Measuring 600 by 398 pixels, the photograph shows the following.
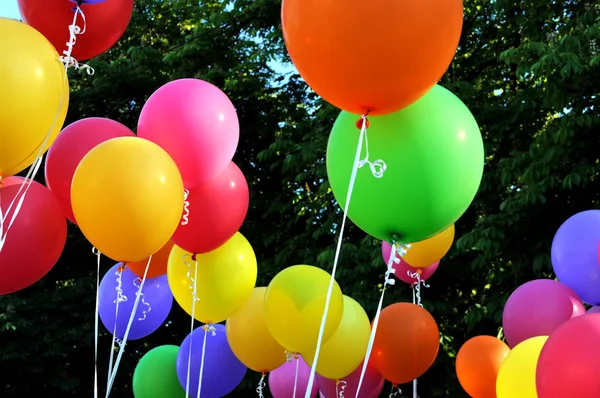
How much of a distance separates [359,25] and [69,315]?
6980 millimetres

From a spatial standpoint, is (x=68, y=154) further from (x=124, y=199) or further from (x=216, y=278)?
(x=216, y=278)

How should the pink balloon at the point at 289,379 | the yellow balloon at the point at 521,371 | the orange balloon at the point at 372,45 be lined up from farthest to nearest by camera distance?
the pink balloon at the point at 289,379 → the yellow balloon at the point at 521,371 → the orange balloon at the point at 372,45

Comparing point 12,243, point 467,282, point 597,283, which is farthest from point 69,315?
point 597,283

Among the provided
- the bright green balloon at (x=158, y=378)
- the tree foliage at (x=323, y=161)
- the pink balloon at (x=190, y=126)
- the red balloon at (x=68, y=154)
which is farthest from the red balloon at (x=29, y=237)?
the tree foliage at (x=323, y=161)

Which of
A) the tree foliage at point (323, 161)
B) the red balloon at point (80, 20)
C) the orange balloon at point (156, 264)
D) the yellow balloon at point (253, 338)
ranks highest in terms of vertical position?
the red balloon at point (80, 20)

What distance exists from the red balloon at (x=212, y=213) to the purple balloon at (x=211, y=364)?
3.54 ft

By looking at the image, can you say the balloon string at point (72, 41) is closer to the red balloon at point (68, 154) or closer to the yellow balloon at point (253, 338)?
the red balloon at point (68, 154)

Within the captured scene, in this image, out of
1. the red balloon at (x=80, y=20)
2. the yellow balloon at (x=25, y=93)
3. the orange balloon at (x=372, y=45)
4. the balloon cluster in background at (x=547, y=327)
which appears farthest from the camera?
the red balloon at (x=80, y=20)

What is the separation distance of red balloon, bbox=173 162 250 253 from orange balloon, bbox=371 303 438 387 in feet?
3.78

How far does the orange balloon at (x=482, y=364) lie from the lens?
4.22 m

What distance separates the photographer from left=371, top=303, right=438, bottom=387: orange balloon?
436cm

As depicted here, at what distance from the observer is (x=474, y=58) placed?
24.3ft

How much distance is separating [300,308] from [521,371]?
110 cm

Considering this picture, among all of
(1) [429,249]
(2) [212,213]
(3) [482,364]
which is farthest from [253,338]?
(3) [482,364]
